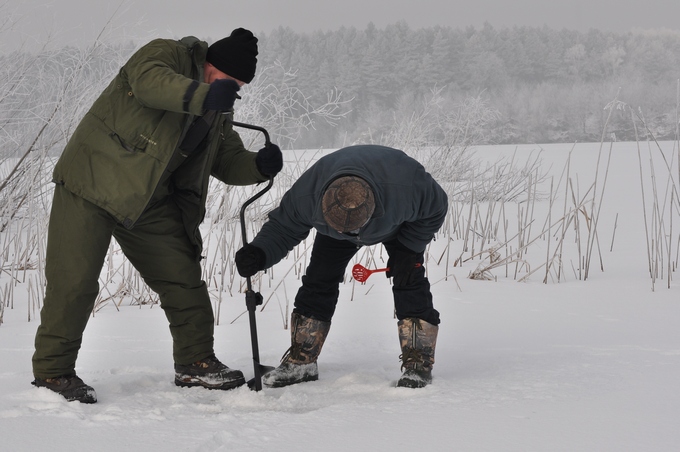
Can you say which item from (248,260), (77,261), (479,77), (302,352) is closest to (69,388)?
(77,261)

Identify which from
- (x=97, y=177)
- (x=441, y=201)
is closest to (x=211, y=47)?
(x=97, y=177)

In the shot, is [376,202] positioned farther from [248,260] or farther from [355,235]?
[248,260]

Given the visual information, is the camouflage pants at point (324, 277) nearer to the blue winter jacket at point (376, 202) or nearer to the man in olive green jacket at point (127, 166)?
the blue winter jacket at point (376, 202)

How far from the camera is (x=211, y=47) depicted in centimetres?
223

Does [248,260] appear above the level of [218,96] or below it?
below

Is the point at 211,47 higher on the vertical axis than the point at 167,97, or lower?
higher

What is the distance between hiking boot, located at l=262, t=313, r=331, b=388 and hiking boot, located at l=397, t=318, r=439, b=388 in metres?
0.32

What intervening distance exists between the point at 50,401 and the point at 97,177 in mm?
683

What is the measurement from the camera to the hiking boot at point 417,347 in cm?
228

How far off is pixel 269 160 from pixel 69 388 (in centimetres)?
97

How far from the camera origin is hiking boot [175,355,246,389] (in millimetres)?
2338

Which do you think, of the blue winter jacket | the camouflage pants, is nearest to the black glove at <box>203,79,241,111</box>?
the blue winter jacket

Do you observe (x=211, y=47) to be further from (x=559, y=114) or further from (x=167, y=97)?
(x=559, y=114)

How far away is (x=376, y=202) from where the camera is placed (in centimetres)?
208
